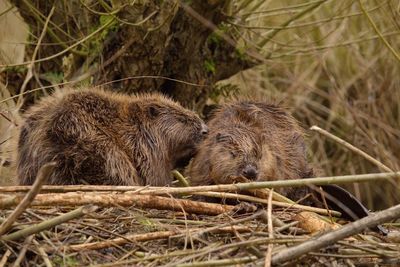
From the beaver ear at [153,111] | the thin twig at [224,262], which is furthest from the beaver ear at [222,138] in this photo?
the thin twig at [224,262]

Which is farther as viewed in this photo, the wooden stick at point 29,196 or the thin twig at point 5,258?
the thin twig at point 5,258

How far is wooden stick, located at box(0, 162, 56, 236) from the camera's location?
2701 mm

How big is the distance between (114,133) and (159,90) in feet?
3.67

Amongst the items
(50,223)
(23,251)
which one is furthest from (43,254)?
(50,223)

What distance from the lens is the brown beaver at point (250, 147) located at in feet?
15.2

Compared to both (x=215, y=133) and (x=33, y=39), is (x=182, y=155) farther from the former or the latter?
(x=33, y=39)

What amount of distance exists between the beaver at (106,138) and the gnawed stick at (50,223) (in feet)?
3.50

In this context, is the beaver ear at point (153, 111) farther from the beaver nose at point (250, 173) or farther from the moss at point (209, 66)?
the moss at point (209, 66)

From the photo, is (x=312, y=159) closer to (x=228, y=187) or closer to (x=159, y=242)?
(x=228, y=187)

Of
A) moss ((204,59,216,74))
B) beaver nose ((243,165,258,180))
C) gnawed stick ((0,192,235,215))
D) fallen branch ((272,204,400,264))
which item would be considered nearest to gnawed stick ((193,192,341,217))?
gnawed stick ((0,192,235,215))

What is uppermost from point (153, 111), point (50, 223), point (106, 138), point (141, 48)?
point (141, 48)

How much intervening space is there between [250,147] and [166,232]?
133cm

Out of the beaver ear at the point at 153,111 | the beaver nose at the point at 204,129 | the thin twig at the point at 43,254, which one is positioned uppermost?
the beaver ear at the point at 153,111

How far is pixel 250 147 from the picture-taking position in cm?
466
